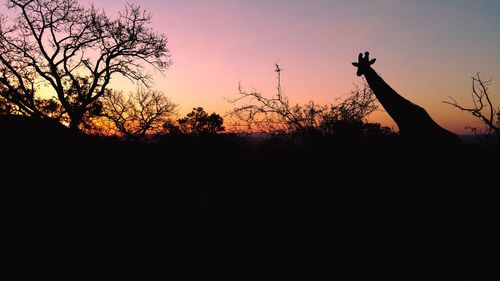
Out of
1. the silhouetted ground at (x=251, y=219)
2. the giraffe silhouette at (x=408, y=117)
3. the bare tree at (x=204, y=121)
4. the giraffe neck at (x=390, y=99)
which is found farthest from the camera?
the bare tree at (x=204, y=121)

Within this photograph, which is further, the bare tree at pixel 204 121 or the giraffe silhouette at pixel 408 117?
the bare tree at pixel 204 121

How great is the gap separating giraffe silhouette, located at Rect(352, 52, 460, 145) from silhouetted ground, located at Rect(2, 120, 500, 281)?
33 cm

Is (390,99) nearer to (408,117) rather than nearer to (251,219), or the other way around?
(408,117)

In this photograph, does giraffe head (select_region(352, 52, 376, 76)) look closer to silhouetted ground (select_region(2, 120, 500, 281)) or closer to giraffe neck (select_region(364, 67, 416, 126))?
giraffe neck (select_region(364, 67, 416, 126))

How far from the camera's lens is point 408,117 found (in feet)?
28.7

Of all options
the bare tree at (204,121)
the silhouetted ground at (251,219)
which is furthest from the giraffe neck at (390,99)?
the bare tree at (204,121)

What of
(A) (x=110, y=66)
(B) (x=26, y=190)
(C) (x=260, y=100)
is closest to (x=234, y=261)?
(B) (x=26, y=190)

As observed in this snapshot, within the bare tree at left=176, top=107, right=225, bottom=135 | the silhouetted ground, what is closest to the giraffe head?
the silhouetted ground

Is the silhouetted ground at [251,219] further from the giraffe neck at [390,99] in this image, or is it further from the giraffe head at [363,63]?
the giraffe head at [363,63]

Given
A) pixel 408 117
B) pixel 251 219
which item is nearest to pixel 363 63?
pixel 408 117

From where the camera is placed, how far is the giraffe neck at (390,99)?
889cm

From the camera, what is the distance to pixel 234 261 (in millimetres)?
6062

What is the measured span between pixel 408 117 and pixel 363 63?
2.34 metres

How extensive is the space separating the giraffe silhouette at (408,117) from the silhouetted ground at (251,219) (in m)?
0.33
